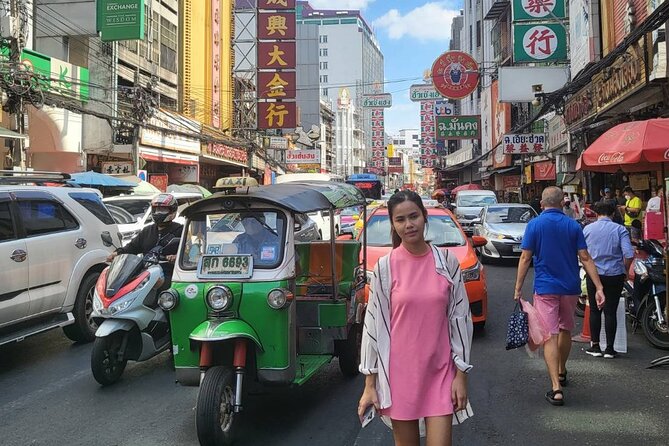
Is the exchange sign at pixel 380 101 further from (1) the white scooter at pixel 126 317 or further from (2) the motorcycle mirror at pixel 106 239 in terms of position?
(1) the white scooter at pixel 126 317

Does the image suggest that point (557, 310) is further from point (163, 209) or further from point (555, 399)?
point (163, 209)

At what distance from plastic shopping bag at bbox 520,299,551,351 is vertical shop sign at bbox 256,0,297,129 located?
2421cm

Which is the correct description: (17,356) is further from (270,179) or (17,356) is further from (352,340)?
(270,179)

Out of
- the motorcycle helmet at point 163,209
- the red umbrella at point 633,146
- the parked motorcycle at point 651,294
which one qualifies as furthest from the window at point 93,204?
the parked motorcycle at point 651,294

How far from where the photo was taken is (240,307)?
13.6 feet

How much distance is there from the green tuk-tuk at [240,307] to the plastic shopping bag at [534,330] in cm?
158

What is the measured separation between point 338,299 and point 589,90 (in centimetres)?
1142

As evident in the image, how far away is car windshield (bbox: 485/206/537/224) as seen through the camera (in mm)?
14711

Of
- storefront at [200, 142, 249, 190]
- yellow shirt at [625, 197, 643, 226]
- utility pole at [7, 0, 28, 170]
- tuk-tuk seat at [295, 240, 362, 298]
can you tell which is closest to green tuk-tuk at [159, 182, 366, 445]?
tuk-tuk seat at [295, 240, 362, 298]

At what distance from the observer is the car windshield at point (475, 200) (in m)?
22.6

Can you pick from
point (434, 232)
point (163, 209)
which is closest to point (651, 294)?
point (434, 232)

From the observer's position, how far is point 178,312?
4273 mm

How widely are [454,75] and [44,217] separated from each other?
18385mm

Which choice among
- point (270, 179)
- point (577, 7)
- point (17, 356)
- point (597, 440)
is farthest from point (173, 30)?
point (597, 440)
